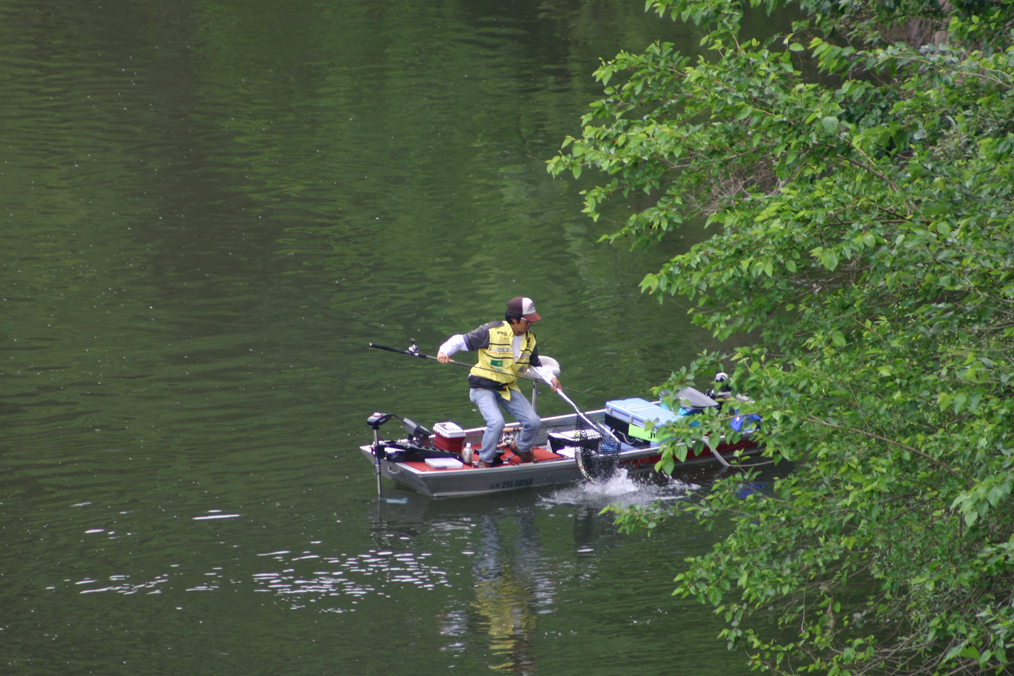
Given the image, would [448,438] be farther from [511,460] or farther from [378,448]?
[378,448]

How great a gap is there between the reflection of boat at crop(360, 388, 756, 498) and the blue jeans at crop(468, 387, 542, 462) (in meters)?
0.25

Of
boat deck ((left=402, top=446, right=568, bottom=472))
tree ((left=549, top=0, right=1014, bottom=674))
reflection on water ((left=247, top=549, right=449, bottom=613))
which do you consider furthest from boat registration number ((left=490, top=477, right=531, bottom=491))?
tree ((left=549, top=0, right=1014, bottom=674))

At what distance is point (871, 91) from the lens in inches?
318

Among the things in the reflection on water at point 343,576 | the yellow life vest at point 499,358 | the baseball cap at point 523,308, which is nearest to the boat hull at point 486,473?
the yellow life vest at point 499,358

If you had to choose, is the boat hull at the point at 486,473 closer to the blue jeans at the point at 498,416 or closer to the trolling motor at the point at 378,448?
the trolling motor at the point at 378,448

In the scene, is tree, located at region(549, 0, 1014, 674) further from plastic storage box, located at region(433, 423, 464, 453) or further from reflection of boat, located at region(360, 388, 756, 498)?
plastic storage box, located at region(433, 423, 464, 453)

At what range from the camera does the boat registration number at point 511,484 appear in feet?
44.1

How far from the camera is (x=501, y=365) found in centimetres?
1334

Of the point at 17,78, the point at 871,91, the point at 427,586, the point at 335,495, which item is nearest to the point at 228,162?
the point at 17,78

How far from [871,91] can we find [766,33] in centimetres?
3435

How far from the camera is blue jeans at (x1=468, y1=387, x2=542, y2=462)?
13.3 meters

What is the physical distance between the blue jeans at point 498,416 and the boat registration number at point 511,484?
1.02 feet

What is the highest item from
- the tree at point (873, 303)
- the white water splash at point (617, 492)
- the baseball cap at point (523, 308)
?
the tree at point (873, 303)

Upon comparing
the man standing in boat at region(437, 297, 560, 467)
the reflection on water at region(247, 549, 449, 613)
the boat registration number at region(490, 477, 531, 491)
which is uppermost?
the man standing in boat at region(437, 297, 560, 467)
